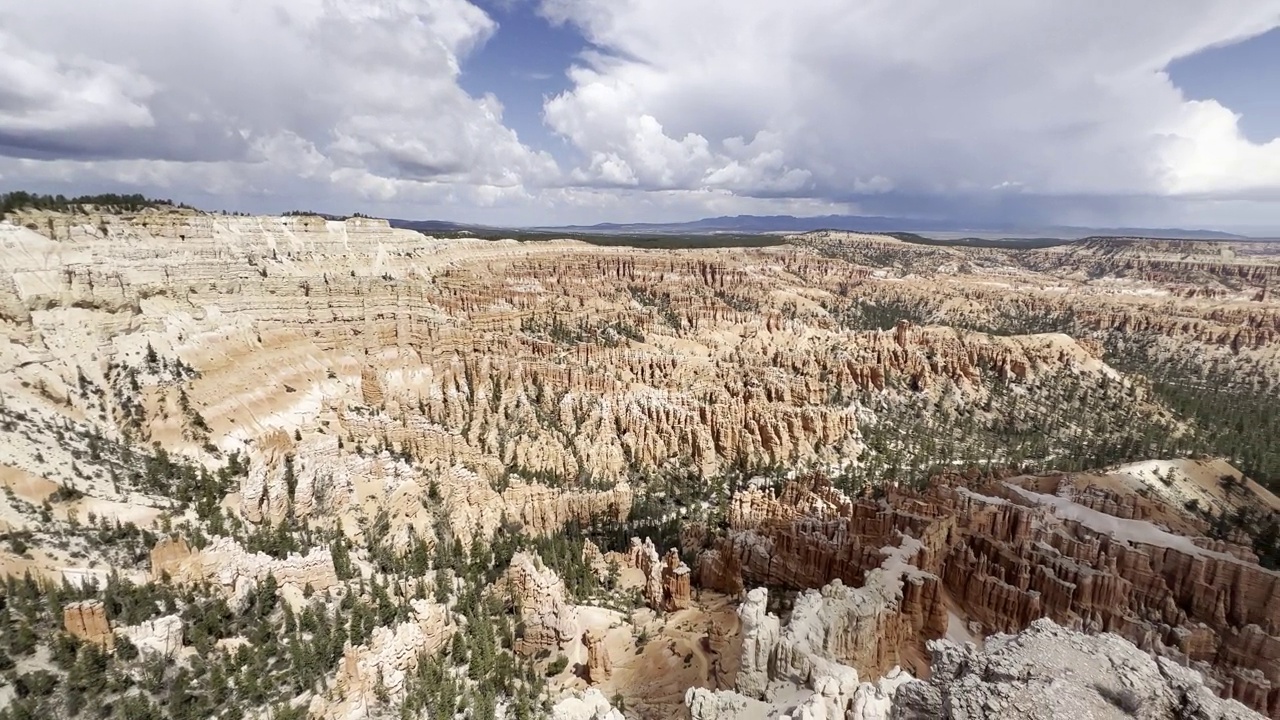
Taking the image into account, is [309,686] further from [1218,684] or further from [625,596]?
[1218,684]

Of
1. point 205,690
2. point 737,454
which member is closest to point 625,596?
point 205,690

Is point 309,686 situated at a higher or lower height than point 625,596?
higher

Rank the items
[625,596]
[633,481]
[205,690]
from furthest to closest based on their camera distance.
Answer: [633,481], [625,596], [205,690]

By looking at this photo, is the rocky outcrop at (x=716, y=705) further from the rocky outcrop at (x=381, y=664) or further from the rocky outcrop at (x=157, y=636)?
the rocky outcrop at (x=157, y=636)

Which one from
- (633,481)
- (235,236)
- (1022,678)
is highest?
(235,236)

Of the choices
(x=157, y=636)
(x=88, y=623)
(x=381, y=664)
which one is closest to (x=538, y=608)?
(x=381, y=664)

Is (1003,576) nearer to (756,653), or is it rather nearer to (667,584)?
(756,653)

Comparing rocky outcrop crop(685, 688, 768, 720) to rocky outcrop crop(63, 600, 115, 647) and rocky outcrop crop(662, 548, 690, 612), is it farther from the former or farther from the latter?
rocky outcrop crop(63, 600, 115, 647)
